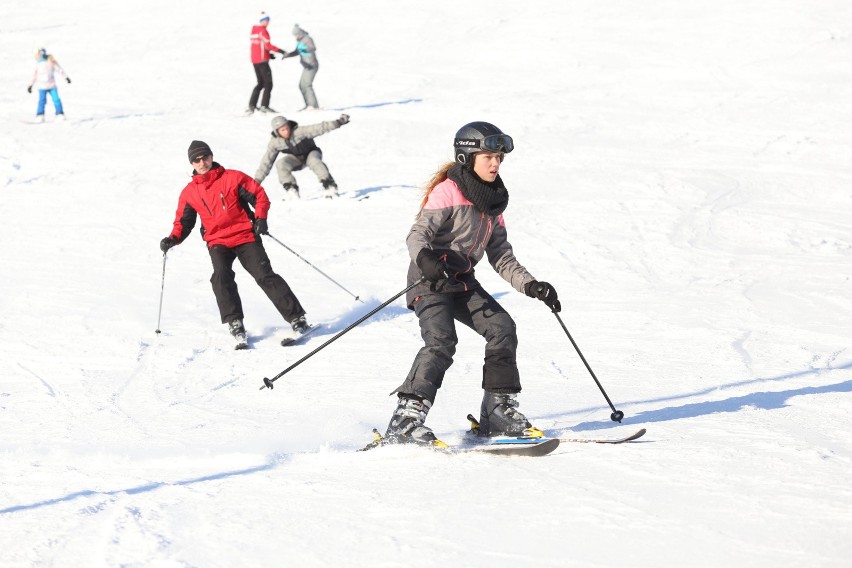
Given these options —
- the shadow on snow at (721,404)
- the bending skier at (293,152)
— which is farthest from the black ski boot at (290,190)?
the shadow on snow at (721,404)

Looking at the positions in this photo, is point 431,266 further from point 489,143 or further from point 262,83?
point 262,83

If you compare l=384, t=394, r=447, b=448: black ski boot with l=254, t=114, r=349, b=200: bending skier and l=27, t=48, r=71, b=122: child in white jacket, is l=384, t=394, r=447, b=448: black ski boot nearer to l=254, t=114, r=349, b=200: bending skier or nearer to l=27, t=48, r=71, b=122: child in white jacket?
l=254, t=114, r=349, b=200: bending skier

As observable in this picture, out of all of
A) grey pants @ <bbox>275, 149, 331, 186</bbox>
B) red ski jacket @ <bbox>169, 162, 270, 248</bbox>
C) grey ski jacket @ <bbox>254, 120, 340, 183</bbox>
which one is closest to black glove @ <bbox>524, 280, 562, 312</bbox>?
red ski jacket @ <bbox>169, 162, 270, 248</bbox>

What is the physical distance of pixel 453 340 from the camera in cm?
506

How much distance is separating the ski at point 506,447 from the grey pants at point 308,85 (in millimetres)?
14301

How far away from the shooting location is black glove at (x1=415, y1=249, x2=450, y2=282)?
4.67m

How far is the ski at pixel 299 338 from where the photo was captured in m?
8.16

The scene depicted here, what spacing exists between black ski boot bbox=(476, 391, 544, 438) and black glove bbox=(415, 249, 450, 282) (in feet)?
2.56

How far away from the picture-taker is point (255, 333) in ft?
28.2

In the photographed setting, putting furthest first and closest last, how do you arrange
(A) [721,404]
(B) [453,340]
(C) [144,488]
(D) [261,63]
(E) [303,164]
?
1. (D) [261,63]
2. (E) [303,164]
3. (A) [721,404]
4. (B) [453,340]
5. (C) [144,488]

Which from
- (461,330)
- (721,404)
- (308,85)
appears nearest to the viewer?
(721,404)

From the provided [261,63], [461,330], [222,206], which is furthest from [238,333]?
[261,63]

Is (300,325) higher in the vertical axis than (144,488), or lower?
higher

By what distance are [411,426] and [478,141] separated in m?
1.39
